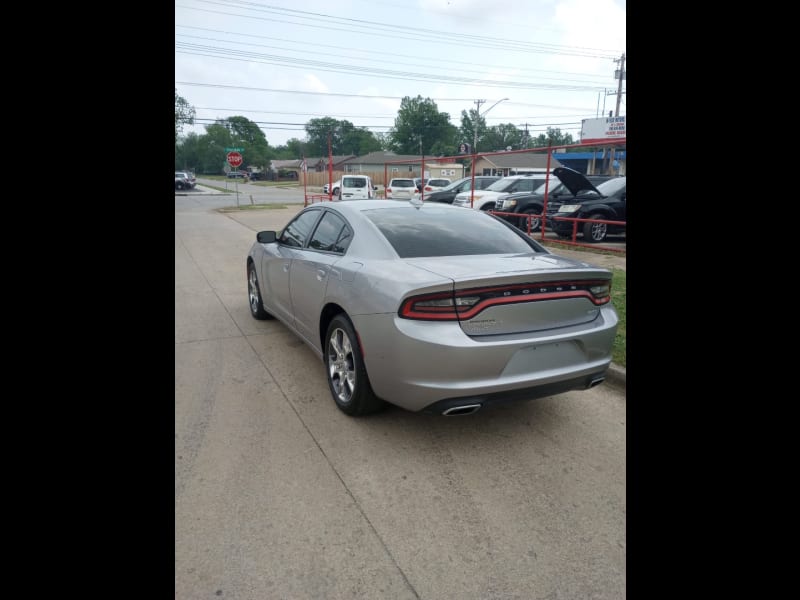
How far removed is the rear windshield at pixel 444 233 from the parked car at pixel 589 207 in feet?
26.9

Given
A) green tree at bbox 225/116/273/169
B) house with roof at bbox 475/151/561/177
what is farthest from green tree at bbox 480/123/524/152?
green tree at bbox 225/116/273/169

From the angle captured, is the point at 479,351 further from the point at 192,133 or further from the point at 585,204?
the point at 192,133

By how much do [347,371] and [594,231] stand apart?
9.95 m

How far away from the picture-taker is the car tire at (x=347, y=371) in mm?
3412

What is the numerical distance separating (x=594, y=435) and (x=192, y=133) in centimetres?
12765

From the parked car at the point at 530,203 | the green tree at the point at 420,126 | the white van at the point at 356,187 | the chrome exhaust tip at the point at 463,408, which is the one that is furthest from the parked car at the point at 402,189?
the green tree at the point at 420,126

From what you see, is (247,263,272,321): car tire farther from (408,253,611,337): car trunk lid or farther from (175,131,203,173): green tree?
(175,131,203,173): green tree

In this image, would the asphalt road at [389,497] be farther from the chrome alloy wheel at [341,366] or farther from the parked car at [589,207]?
the parked car at [589,207]

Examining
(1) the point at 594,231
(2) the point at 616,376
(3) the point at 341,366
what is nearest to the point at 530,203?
(1) the point at 594,231

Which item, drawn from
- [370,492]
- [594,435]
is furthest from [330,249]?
[594,435]

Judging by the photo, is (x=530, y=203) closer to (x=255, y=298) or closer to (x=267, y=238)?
(x=255, y=298)
